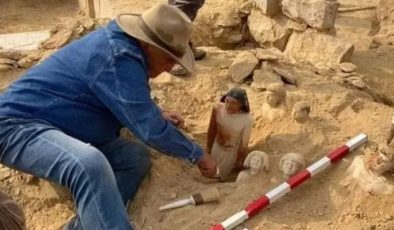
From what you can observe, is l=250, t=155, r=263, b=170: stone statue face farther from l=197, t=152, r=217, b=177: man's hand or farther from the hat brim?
the hat brim

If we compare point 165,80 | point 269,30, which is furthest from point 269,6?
point 165,80

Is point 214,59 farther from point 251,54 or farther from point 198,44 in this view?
point 198,44

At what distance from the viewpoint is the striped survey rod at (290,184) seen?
12.0ft

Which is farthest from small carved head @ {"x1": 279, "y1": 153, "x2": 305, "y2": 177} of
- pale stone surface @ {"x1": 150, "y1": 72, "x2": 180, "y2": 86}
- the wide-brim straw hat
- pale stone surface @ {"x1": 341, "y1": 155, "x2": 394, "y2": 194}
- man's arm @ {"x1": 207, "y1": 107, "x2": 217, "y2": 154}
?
pale stone surface @ {"x1": 150, "y1": 72, "x2": 180, "y2": 86}

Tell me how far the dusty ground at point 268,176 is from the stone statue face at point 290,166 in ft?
0.31

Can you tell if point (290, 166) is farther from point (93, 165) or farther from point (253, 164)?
point (93, 165)

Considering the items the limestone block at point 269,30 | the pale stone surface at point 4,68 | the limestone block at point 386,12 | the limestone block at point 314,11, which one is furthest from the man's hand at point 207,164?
the limestone block at point 386,12

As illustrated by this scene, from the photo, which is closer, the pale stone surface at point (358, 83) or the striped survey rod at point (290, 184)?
the striped survey rod at point (290, 184)

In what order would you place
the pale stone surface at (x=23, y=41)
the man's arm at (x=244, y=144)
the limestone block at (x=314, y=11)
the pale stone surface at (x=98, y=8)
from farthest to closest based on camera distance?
the pale stone surface at (x=98, y=8)
the pale stone surface at (x=23, y=41)
the limestone block at (x=314, y=11)
the man's arm at (x=244, y=144)

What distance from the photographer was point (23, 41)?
6.44 metres

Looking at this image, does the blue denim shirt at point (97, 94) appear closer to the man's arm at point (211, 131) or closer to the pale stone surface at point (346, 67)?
the man's arm at point (211, 131)

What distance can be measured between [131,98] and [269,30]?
3.18 meters

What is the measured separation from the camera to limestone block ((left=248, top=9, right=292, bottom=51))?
20.7 feet

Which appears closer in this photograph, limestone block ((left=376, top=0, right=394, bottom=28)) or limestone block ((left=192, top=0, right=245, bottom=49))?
limestone block ((left=192, top=0, right=245, bottom=49))
